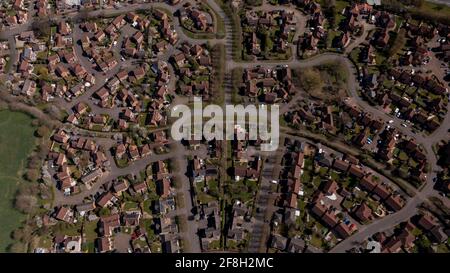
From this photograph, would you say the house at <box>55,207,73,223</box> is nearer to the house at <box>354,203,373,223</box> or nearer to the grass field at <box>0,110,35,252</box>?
the grass field at <box>0,110,35,252</box>

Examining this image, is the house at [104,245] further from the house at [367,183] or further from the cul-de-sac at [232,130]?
the house at [367,183]

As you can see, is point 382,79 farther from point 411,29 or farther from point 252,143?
point 252,143

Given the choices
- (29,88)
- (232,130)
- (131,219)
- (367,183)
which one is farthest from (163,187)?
(29,88)

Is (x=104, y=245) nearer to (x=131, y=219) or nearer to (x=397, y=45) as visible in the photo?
(x=131, y=219)

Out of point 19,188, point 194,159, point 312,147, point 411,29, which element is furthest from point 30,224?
point 411,29

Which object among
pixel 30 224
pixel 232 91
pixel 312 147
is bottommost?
pixel 30 224
